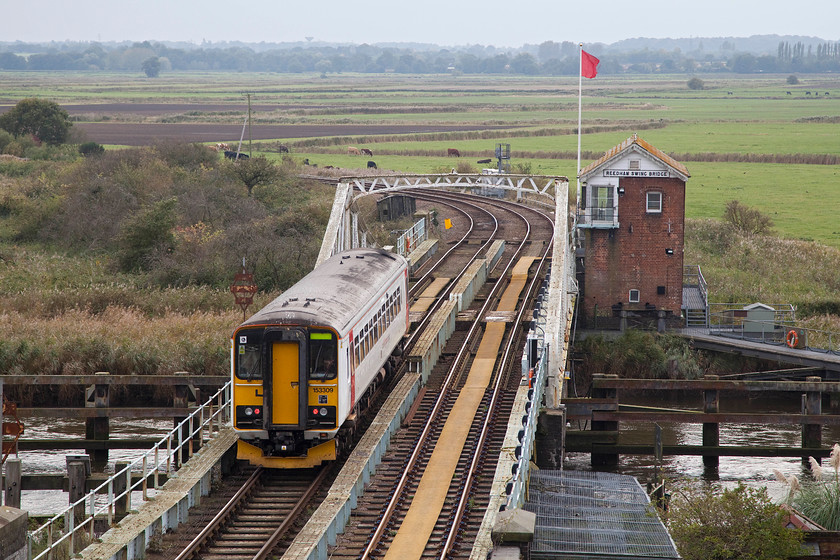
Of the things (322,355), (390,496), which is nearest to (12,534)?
(322,355)

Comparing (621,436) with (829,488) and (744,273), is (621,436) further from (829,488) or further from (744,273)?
(744,273)

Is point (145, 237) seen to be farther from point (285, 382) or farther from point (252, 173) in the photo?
point (285, 382)

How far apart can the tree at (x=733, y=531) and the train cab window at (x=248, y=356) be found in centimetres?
782

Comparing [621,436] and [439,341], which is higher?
[439,341]

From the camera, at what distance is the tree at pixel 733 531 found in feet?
58.3

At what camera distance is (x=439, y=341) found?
30375 millimetres

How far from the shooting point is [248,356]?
19828mm

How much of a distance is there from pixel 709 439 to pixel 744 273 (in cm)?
2061

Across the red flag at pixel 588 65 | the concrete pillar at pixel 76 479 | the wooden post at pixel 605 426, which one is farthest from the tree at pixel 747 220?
the concrete pillar at pixel 76 479

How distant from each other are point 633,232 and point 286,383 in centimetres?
2368

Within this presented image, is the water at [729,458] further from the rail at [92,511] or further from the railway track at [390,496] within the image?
the rail at [92,511]

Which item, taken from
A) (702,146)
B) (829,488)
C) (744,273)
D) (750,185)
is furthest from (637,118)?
(829,488)

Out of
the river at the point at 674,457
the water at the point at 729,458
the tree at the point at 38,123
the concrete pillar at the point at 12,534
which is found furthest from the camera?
the tree at the point at 38,123

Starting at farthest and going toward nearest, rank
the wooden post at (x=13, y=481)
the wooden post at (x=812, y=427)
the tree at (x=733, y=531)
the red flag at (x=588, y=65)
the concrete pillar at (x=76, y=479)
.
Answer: the red flag at (x=588, y=65), the wooden post at (x=812, y=427), the concrete pillar at (x=76, y=479), the wooden post at (x=13, y=481), the tree at (x=733, y=531)
